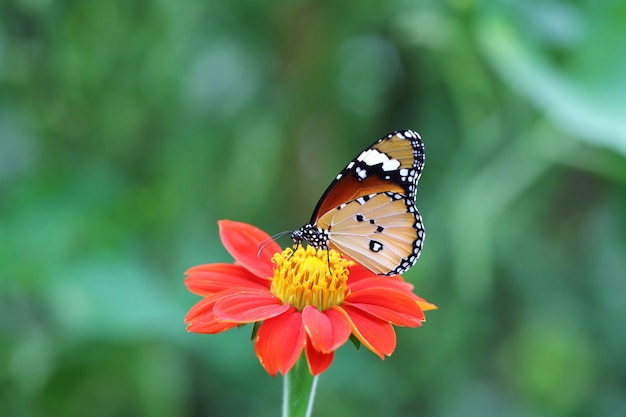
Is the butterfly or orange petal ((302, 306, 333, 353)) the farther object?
→ the butterfly

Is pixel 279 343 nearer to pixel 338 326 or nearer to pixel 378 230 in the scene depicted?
pixel 338 326

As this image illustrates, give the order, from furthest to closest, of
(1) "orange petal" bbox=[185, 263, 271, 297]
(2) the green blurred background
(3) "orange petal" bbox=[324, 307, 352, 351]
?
1. (2) the green blurred background
2. (1) "orange petal" bbox=[185, 263, 271, 297]
3. (3) "orange petal" bbox=[324, 307, 352, 351]

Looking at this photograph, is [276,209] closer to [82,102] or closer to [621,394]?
[82,102]

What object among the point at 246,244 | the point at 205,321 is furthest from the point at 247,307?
the point at 246,244

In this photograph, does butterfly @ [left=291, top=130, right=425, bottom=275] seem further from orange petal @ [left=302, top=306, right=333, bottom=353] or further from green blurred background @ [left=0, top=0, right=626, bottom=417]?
green blurred background @ [left=0, top=0, right=626, bottom=417]

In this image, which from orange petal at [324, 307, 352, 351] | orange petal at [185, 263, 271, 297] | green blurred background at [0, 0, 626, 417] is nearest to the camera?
orange petal at [324, 307, 352, 351]

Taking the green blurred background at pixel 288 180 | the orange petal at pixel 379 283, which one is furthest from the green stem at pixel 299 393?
the green blurred background at pixel 288 180

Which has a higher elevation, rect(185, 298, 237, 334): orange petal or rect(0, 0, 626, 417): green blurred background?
rect(0, 0, 626, 417): green blurred background

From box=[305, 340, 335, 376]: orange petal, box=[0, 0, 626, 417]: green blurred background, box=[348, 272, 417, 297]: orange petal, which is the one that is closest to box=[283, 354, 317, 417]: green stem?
box=[305, 340, 335, 376]: orange petal

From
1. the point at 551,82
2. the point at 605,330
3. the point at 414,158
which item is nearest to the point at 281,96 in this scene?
the point at 551,82
